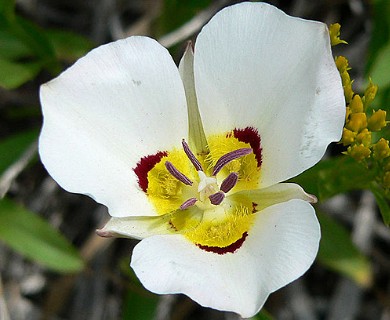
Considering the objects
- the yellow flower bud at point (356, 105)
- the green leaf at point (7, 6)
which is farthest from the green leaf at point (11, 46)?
the yellow flower bud at point (356, 105)

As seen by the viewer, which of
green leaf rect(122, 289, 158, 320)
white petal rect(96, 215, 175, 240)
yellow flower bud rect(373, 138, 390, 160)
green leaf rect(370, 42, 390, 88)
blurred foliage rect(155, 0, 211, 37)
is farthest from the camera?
blurred foliage rect(155, 0, 211, 37)

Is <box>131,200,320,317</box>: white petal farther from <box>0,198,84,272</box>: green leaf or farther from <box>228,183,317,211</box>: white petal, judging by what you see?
<box>0,198,84,272</box>: green leaf

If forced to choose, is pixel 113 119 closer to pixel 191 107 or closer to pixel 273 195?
pixel 191 107

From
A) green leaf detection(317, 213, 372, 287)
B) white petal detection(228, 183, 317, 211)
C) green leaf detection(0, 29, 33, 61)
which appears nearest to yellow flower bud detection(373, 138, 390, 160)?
white petal detection(228, 183, 317, 211)

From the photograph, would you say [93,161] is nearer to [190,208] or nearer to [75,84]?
[75,84]

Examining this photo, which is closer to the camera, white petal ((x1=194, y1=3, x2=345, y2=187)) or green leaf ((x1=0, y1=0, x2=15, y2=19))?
white petal ((x1=194, y1=3, x2=345, y2=187))

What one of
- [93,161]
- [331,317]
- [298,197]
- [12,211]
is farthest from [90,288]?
[298,197]
